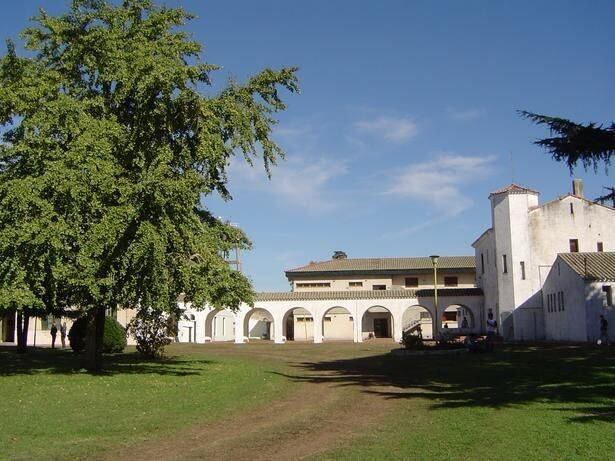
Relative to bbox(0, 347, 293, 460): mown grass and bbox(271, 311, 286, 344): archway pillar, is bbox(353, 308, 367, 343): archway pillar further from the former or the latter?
bbox(0, 347, 293, 460): mown grass

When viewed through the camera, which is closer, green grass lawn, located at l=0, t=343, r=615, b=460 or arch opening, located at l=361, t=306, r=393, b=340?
green grass lawn, located at l=0, t=343, r=615, b=460

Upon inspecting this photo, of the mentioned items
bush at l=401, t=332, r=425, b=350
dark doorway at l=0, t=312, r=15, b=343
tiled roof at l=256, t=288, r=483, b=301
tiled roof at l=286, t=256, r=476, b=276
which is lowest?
bush at l=401, t=332, r=425, b=350

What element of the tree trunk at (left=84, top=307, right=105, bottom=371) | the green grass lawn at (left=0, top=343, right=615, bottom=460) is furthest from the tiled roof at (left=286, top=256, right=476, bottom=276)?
the tree trunk at (left=84, top=307, right=105, bottom=371)

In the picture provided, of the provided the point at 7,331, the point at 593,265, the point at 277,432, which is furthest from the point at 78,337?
the point at 593,265

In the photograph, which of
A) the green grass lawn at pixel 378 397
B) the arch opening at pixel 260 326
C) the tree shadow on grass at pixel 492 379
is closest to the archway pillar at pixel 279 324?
the arch opening at pixel 260 326

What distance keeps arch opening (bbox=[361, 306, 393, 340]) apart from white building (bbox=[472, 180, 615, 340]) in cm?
2053

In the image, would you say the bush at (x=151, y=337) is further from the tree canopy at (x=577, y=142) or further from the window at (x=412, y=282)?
the window at (x=412, y=282)

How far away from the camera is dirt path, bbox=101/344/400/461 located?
9.06 metres

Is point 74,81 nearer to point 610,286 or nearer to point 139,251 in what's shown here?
point 139,251

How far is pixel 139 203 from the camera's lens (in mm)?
17594

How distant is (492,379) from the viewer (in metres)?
18.2

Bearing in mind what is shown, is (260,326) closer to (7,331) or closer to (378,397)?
(7,331)

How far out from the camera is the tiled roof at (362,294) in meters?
51.3

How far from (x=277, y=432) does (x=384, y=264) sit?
2379 inches
